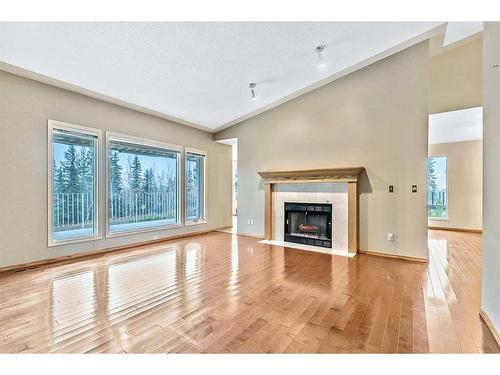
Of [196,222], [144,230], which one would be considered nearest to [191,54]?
[144,230]

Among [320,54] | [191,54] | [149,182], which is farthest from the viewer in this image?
[149,182]

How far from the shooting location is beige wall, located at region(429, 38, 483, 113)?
15.5 feet

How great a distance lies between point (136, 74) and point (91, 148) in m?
1.73

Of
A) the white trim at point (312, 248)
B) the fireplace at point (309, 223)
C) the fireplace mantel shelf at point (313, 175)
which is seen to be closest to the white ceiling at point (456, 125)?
the fireplace mantel shelf at point (313, 175)

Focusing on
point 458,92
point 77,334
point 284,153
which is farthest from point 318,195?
point 77,334

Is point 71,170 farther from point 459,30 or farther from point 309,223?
point 459,30

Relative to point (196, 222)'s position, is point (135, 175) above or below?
above

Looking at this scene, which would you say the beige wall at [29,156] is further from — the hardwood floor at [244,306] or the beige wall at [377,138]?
the beige wall at [377,138]

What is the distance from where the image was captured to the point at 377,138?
14.9 feet

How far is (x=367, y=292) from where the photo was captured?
2.84 meters

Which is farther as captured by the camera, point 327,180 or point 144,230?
point 144,230

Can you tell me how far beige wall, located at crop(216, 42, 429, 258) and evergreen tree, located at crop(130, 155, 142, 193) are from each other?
10.4 ft

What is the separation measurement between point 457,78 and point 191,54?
532cm

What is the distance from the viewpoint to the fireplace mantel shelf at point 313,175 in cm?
464
